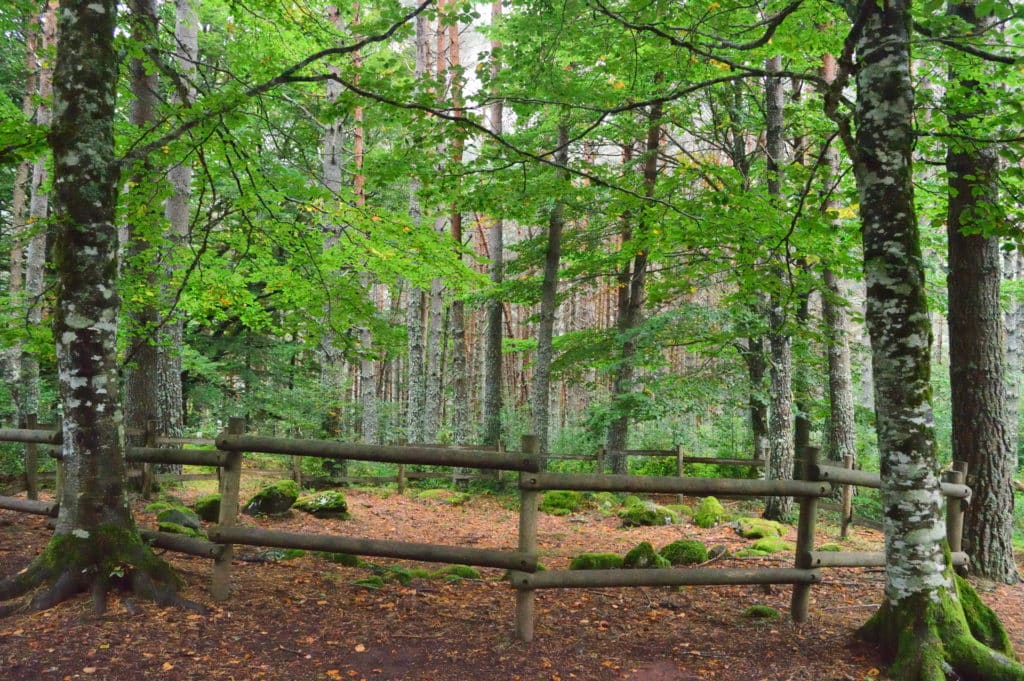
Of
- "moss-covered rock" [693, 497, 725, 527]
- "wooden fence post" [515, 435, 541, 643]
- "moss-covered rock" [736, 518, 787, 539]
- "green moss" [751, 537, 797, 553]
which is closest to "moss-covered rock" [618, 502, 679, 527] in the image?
"moss-covered rock" [693, 497, 725, 527]

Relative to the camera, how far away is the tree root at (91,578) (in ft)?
14.0

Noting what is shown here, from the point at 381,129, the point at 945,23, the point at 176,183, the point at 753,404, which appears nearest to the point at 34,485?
the point at 176,183

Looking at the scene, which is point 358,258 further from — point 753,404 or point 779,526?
point 753,404

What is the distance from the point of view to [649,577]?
4523 mm

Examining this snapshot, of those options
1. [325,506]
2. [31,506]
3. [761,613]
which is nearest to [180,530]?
[31,506]

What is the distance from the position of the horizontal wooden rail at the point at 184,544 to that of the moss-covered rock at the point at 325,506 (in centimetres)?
528

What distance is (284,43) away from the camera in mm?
10109

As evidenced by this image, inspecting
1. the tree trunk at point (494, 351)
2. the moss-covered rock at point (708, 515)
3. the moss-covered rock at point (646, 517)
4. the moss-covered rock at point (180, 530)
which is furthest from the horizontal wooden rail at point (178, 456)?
the tree trunk at point (494, 351)

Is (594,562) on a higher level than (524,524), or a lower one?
lower

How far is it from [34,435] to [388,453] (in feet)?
12.0

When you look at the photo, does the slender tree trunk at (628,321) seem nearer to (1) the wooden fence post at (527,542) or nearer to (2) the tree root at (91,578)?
(1) the wooden fence post at (527,542)

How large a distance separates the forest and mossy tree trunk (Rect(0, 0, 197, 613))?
0.02 meters

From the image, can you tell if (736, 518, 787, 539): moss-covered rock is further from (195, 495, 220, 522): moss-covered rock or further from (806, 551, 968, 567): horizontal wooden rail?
(195, 495, 220, 522): moss-covered rock

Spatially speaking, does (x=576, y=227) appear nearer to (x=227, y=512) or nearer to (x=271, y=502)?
(x=271, y=502)
